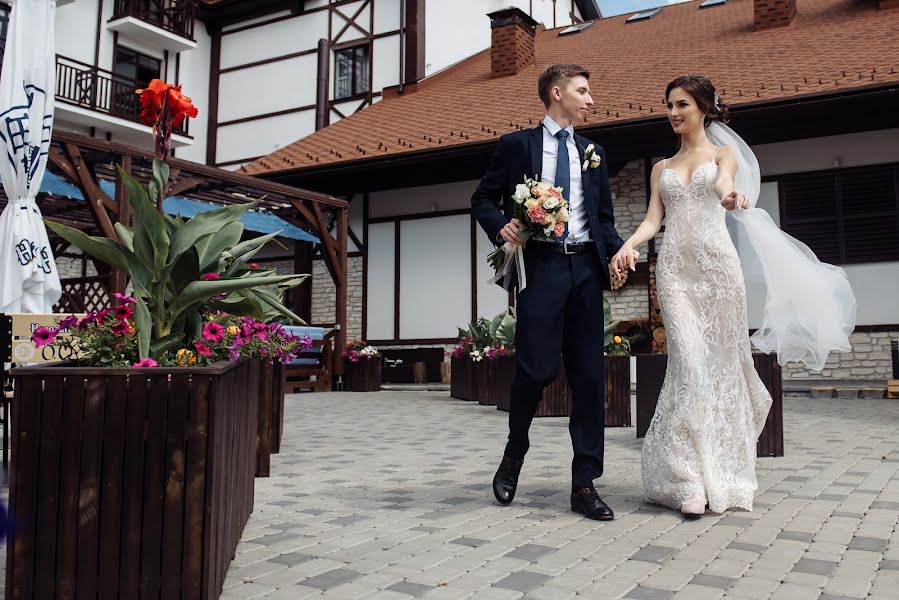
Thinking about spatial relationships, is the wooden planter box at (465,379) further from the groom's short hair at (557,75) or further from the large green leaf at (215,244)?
the large green leaf at (215,244)

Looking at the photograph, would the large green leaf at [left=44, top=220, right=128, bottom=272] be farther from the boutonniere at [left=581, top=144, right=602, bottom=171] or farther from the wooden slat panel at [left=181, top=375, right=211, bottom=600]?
the boutonniere at [left=581, top=144, right=602, bottom=171]

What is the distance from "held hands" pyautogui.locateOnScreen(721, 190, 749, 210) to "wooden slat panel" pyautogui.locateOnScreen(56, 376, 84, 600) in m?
2.74

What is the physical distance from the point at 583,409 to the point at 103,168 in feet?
Result: 29.4

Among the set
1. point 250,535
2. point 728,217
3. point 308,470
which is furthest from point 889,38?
point 250,535

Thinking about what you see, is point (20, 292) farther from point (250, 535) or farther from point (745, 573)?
point (745, 573)

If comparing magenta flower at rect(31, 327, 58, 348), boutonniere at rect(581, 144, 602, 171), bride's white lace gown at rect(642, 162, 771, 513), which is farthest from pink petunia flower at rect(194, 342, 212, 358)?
bride's white lace gown at rect(642, 162, 771, 513)

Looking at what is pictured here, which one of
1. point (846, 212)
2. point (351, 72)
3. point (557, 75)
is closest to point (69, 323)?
point (557, 75)

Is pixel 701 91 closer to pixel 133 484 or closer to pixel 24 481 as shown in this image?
pixel 133 484

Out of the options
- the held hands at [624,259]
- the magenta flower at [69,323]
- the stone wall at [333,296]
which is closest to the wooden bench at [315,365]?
the stone wall at [333,296]

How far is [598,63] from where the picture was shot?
15.6 metres

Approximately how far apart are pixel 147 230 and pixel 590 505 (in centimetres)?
203

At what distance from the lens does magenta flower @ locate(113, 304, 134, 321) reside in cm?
254

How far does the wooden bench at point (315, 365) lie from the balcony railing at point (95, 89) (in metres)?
7.26

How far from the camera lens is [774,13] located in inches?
569
